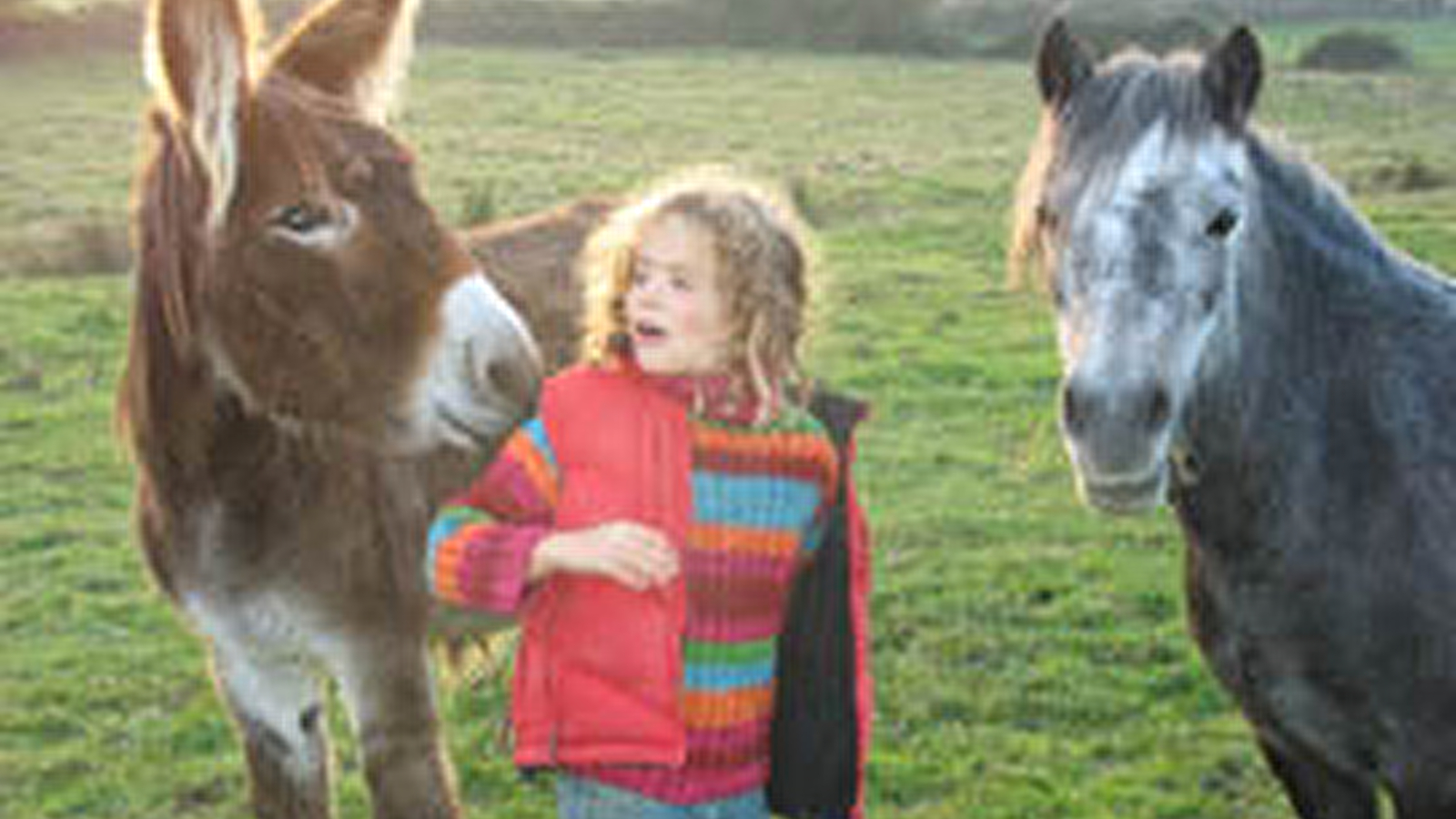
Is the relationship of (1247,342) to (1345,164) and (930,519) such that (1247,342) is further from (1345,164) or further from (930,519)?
(1345,164)

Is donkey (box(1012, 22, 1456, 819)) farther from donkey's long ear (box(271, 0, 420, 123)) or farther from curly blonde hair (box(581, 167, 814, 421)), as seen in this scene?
donkey's long ear (box(271, 0, 420, 123))

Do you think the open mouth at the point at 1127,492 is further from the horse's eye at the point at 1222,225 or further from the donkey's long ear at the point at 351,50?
the donkey's long ear at the point at 351,50

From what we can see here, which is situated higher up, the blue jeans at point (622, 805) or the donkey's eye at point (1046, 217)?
the donkey's eye at point (1046, 217)

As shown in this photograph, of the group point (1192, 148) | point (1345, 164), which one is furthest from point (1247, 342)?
point (1345, 164)

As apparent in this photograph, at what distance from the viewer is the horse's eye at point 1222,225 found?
250 cm

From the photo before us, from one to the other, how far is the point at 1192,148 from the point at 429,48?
2700cm

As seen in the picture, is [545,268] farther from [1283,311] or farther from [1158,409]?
[1158,409]

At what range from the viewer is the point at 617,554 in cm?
238

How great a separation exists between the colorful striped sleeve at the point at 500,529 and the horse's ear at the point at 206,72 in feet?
2.29

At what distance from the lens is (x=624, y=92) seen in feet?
Result: 80.2

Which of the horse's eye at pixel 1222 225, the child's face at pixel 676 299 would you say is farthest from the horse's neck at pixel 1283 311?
the child's face at pixel 676 299

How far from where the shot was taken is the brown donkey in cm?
256

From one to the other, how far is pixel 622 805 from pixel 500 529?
0.57 m

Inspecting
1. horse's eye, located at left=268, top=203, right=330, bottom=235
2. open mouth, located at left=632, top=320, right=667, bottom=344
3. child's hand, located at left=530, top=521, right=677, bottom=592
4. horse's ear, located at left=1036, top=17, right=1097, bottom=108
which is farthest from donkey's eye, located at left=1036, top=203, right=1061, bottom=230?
horse's eye, located at left=268, top=203, right=330, bottom=235
